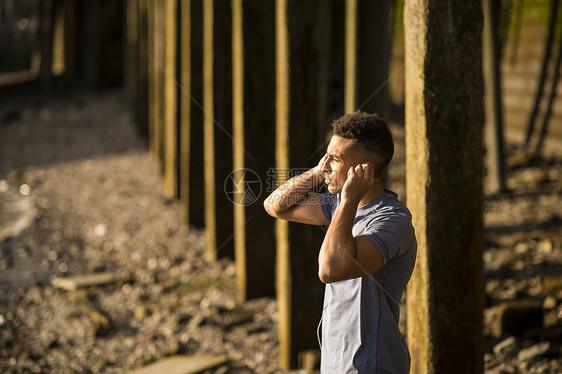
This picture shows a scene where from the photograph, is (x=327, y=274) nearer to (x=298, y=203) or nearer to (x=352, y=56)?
(x=298, y=203)

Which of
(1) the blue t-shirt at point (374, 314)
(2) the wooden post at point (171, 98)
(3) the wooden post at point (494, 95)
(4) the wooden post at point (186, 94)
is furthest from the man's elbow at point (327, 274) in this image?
(2) the wooden post at point (171, 98)

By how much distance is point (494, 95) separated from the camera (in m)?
6.22

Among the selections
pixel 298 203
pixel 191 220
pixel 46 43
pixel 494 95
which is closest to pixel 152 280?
pixel 191 220

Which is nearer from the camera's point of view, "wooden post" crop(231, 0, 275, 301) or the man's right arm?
the man's right arm

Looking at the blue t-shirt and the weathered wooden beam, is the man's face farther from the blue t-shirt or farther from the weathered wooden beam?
the weathered wooden beam

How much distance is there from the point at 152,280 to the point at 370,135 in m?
3.90

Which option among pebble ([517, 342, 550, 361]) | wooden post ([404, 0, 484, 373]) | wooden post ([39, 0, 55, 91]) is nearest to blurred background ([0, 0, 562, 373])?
pebble ([517, 342, 550, 361])

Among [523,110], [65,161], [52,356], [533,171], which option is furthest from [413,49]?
[65,161]

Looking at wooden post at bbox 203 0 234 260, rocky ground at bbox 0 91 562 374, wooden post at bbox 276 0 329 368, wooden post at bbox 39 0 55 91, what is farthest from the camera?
wooden post at bbox 39 0 55 91

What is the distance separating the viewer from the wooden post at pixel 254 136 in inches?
165

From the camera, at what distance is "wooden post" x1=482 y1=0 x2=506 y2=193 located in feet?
19.9

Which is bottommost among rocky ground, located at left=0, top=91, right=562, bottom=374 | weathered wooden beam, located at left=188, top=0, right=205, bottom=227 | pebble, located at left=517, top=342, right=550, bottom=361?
rocky ground, located at left=0, top=91, right=562, bottom=374

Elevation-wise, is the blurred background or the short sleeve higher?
the short sleeve

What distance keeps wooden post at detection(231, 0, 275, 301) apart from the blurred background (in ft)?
0.11
